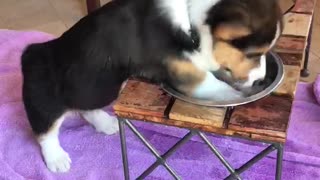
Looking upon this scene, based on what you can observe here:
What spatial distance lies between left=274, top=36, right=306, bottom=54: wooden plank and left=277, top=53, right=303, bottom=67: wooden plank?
17mm

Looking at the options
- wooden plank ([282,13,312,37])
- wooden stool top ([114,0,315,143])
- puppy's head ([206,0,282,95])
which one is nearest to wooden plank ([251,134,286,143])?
wooden stool top ([114,0,315,143])

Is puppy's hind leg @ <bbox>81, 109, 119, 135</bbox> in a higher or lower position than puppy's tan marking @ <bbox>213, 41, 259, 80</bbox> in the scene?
lower

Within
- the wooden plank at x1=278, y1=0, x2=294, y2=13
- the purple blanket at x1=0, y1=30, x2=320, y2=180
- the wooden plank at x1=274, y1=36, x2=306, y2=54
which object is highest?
the wooden plank at x1=274, y1=36, x2=306, y2=54

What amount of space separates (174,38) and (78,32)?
281 millimetres

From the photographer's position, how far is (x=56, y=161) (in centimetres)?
163

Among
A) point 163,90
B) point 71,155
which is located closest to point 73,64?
point 163,90

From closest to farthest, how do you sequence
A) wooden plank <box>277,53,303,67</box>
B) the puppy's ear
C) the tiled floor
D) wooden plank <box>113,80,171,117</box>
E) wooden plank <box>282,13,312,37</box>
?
the puppy's ear < wooden plank <box>113,80,171,117</box> < wooden plank <box>277,53,303,67</box> < wooden plank <box>282,13,312,37</box> < the tiled floor

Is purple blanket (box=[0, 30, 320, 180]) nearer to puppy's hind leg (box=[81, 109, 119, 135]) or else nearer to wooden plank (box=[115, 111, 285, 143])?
puppy's hind leg (box=[81, 109, 119, 135])

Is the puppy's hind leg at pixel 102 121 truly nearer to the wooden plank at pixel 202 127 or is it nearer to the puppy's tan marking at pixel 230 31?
the wooden plank at pixel 202 127

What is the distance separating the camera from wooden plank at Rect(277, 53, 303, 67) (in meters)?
1.35

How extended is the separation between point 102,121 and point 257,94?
25.5 inches

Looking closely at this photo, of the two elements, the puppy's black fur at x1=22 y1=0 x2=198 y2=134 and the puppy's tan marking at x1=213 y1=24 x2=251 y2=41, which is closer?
the puppy's tan marking at x1=213 y1=24 x2=251 y2=41

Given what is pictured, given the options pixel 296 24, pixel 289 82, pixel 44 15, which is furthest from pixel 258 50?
pixel 44 15

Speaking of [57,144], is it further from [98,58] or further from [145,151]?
[98,58]
